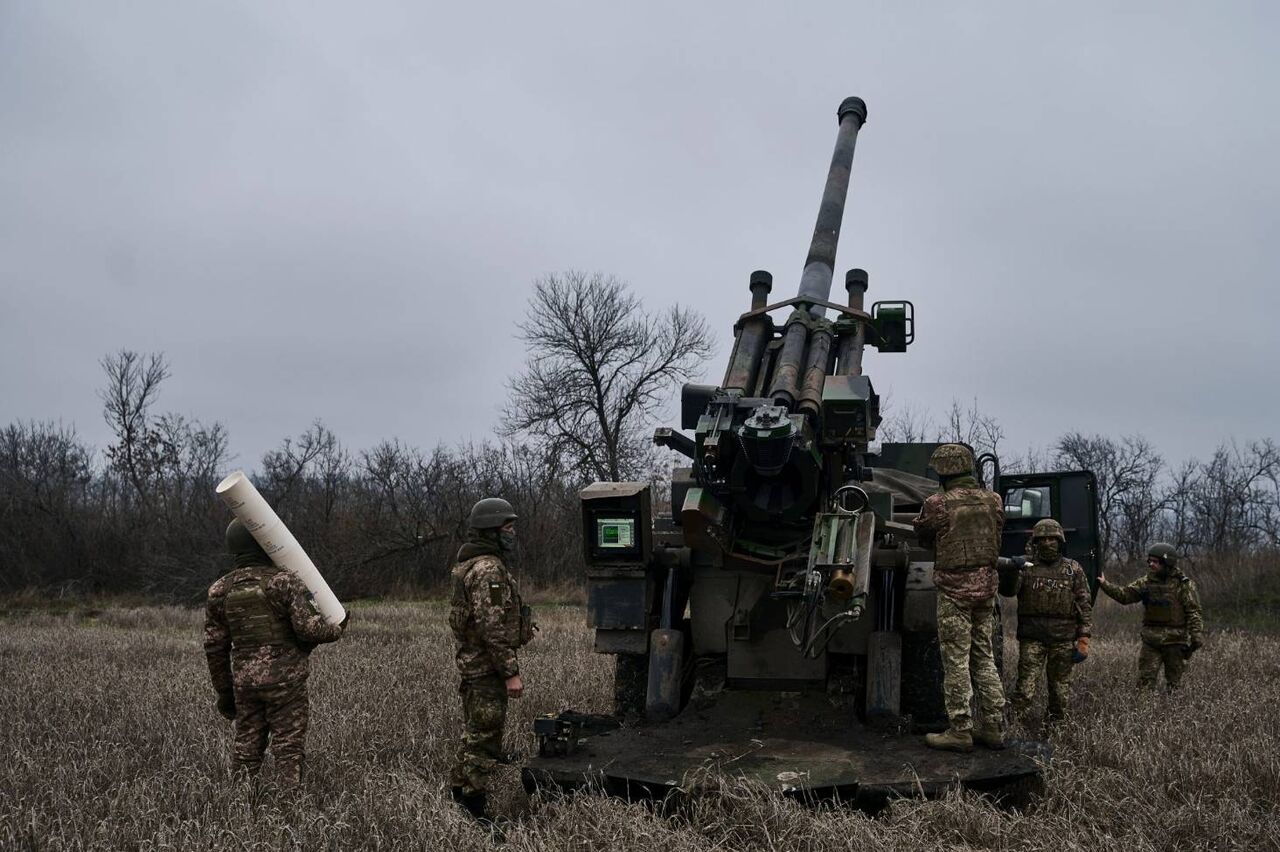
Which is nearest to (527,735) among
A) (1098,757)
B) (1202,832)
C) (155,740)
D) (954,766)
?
(155,740)

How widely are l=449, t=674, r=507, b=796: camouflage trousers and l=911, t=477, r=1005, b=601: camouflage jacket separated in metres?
2.54

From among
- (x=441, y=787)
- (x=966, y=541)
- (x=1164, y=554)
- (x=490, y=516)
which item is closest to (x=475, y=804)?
(x=441, y=787)

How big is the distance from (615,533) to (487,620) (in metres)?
1.70

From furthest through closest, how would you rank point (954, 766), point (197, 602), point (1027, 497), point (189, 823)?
point (197, 602) < point (1027, 497) < point (954, 766) < point (189, 823)

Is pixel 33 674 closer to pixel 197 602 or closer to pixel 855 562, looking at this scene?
pixel 855 562

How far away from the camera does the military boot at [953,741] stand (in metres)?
5.84

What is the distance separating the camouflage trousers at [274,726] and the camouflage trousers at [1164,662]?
6.91 m

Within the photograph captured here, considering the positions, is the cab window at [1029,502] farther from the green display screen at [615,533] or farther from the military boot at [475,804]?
the military boot at [475,804]

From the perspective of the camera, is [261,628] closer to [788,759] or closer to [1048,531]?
[788,759]

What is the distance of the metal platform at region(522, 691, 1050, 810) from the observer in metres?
5.32

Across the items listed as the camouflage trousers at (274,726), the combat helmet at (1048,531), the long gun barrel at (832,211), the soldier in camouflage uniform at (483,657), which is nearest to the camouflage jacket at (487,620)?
the soldier in camouflage uniform at (483,657)

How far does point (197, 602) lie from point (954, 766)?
2074 cm

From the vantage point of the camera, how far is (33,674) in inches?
390

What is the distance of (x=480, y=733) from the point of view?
18.3ft
